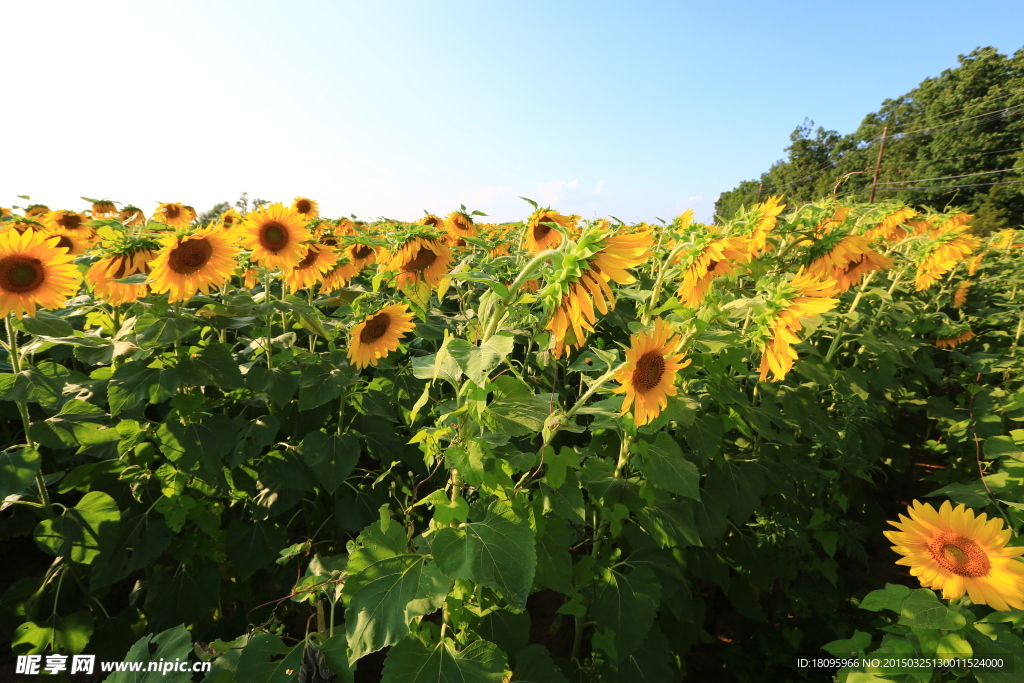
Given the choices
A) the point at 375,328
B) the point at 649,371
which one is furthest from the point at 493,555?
the point at 375,328

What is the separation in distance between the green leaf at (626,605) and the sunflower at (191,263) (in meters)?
2.04

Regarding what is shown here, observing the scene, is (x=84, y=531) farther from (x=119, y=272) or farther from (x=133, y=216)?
(x=133, y=216)

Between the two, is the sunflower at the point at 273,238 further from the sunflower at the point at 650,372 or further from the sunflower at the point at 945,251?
the sunflower at the point at 945,251

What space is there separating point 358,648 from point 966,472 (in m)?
4.06

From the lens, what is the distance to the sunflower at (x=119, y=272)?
6.88 ft

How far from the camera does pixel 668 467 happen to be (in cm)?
159

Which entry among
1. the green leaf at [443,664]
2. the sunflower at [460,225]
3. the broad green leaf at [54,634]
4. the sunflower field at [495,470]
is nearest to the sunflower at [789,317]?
the sunflower field at [495,470]

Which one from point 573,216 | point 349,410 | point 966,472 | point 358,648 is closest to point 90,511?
point 349,410

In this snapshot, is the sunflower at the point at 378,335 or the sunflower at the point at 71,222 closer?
the sunflower at the point at 378,335

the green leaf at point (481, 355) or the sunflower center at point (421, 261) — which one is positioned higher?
the sunflower center at point (421, 261)

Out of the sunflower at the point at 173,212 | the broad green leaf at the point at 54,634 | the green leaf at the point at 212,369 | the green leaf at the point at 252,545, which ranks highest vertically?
the sunflower at the point at 173,212

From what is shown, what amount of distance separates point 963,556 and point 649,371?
1.07m

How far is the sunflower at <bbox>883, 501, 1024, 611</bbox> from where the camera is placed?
1335 millimetres

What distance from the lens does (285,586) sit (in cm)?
235
